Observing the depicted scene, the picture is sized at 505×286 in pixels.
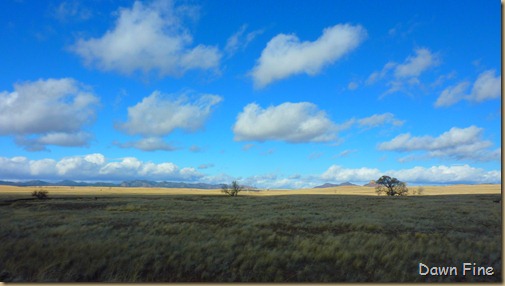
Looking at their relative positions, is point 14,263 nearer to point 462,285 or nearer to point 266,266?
point 266,266

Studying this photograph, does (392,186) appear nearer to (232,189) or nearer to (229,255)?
(232,189)

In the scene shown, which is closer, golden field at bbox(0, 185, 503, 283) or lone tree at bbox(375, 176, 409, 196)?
golden field at bbox(0, 185, 503, 283)

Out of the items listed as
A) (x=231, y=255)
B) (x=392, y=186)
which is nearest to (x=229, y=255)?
(x=231, y=255)

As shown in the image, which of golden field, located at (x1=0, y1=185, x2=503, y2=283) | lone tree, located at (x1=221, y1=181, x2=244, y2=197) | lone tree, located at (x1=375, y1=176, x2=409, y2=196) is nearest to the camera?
golden field, located at (x1=0, y1=185, x2=503, y2=283)

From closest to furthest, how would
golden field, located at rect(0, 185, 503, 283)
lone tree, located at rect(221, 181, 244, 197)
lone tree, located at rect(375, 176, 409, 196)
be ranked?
golden field, located at rect(0, 185, 503, 283)
lone tree, located at rect(375, 176, 409, 196)
lone tree, located at rect(221, 181, 244, 197)

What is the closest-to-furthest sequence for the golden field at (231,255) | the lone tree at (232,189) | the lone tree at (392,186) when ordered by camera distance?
the golden field at (231,255) → the lone tree at (392,186) → the lone tree at (232,189)

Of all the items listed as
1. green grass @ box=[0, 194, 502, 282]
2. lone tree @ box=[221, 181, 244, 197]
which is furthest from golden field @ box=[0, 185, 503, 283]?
lone tree @ box=[221, 181, 244, 197]

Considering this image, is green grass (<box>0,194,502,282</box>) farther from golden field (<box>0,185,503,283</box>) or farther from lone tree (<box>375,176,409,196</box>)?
lone tree (<box>375,176,409,196</box>)

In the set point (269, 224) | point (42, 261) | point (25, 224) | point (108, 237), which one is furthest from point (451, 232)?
point (25, 224)

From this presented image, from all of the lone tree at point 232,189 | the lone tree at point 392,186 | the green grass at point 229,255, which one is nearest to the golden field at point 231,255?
the green grass at point 229,255

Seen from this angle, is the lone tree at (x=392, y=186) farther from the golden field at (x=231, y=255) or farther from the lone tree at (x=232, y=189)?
the golden field at (x=231, y=255)

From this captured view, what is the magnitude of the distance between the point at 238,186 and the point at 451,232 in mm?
74765

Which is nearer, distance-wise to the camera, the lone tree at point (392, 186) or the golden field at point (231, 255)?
the golden field at point (231, 255)

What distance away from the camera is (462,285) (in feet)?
Result: 27.9
